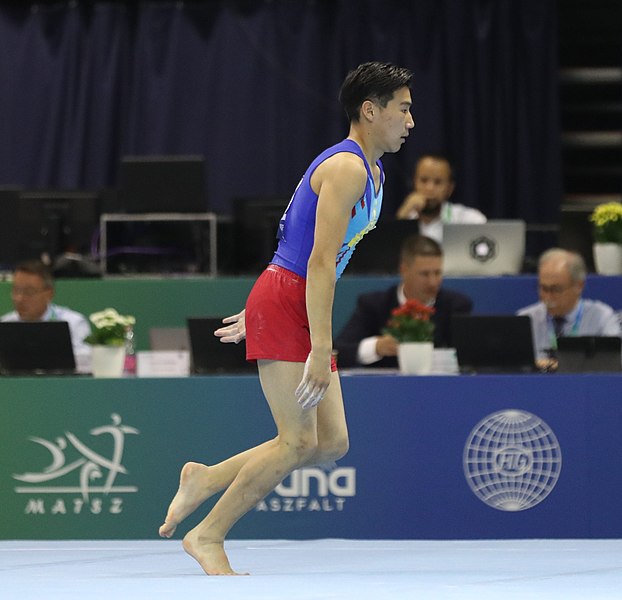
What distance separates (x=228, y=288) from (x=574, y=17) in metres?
4.76

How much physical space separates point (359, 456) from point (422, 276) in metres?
1.26

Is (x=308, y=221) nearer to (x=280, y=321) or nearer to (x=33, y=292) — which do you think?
(x=280, y=321)

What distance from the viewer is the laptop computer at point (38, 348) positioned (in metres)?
6.33

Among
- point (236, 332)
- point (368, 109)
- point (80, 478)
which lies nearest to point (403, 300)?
point (80, 478)

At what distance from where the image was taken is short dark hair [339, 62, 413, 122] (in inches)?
170

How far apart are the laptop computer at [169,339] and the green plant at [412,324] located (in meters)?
1.11

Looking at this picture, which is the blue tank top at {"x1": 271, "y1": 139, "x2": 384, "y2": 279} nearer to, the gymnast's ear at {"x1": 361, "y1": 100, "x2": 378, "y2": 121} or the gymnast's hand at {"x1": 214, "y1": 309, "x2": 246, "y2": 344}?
the gymnast's ear at {"x1": 361, "y1": 100, "x2": 378, "y2": 121}

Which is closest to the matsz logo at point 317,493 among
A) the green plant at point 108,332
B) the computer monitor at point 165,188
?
the green plant at point 108,332

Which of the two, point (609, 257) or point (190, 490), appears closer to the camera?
point (190, 490)

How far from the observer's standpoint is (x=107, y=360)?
245 inches

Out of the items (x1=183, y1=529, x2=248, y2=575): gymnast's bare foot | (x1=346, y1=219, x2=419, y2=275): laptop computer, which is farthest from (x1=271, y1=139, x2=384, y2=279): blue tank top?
(x1=346, y1=219, x2=419, y2=275): laptop computer

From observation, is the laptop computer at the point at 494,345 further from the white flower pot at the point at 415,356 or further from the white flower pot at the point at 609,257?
the white flower pot at the point at 609,257

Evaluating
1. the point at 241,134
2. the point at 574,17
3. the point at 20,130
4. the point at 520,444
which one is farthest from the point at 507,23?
the point at 520,444

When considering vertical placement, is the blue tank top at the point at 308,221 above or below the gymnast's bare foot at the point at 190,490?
above
